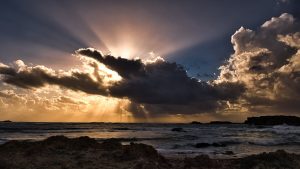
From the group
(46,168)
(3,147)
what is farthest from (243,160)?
(3,147)

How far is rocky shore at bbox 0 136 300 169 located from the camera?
49.8 feet

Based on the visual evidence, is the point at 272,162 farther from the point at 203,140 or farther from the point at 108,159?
the point at 203,140

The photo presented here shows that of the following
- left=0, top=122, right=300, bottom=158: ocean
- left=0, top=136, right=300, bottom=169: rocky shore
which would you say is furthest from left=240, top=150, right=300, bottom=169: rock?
left=0, top=122, right=300, bottom=158: ocean

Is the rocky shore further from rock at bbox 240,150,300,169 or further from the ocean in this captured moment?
the ocean

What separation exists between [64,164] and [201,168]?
18.5 feet

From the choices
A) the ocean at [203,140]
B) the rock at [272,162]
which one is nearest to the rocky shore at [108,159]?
the rock at [272,162]

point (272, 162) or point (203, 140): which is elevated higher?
point (203, 140)

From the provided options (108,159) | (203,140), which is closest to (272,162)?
(108,159)

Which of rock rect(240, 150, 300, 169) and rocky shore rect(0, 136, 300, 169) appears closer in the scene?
rocky shore rect(0, 136, 300, 169)

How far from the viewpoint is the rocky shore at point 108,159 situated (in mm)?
15172

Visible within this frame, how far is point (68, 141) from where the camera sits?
19594 mm

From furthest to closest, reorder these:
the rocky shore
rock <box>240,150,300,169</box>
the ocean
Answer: the ocean
rock <box>240,150,300,169</box>
the rocky shore

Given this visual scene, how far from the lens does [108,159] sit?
16.3m

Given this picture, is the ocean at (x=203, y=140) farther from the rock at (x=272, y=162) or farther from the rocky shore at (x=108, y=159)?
the rock at (x=272, y=162)
